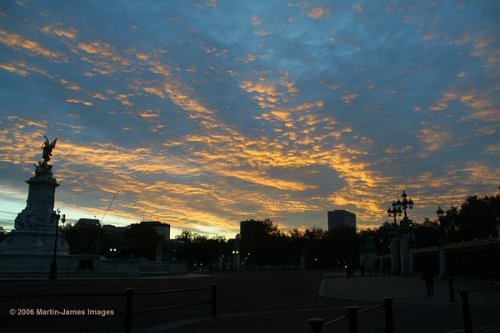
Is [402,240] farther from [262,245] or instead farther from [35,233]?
[262,245]

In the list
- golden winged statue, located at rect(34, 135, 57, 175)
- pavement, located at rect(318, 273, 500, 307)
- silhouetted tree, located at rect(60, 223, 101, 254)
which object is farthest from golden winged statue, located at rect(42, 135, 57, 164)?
silhouetted tree, located at rect(60, 223, 101, 254)

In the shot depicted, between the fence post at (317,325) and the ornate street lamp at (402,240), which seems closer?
the fence post at (317,325)

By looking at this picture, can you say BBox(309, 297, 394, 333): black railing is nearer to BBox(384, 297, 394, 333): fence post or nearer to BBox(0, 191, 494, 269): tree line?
BBox(384, 297, 394, 333): fence post

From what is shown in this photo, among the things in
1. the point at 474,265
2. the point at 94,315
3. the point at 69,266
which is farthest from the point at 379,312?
the point at 69,266

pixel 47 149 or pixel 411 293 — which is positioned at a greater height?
pixel 47 149

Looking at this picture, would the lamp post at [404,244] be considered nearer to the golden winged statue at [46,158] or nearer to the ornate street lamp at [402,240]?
the ornate street lamp at [402,240]

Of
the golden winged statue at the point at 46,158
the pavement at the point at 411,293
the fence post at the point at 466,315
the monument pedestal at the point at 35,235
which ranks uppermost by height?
the golden winged statue at the point at 46,158

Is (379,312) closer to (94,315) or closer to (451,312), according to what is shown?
(451,312)

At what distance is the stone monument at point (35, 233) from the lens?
49688mm

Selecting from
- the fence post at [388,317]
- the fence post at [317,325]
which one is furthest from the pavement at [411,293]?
the fence post at [317,325]

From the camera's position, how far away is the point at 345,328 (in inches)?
491

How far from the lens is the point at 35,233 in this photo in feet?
176

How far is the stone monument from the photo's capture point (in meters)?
49.7

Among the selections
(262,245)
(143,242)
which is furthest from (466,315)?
(262,245)
